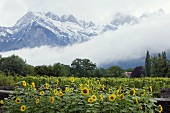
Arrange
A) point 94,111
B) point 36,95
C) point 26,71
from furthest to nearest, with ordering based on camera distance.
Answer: point 26,71, point 36,95, point 94,111

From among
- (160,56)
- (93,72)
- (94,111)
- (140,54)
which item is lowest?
(94,111)

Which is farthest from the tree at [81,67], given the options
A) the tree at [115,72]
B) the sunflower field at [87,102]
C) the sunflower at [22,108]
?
the sunflower at [22,108]

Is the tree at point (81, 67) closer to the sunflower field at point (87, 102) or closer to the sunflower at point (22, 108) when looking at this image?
the sunflower field at point (87, 102)

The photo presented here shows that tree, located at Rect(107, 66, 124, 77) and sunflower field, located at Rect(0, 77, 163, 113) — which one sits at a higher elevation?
tree, located at Rect(107, 66, 124, 77)

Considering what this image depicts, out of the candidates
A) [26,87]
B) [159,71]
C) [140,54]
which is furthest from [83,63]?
[140,54]

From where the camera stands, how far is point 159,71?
45781 mm

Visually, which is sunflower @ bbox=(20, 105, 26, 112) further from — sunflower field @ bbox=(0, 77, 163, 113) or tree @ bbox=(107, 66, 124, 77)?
tree @ bbox=(107, 66, 124, 77)

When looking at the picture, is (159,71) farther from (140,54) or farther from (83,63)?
(140,54)

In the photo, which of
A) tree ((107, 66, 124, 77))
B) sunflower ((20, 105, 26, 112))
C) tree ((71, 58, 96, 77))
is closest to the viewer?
sunflower ((20, 105, 26, 112))

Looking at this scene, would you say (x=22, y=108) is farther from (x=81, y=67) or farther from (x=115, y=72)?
(x=115, y=72)

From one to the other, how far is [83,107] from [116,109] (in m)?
0.37

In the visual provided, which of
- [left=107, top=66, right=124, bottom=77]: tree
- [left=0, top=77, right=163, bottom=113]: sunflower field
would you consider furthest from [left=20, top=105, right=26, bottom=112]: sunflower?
[left=107, top=66, right=124, bottom=77]: tree

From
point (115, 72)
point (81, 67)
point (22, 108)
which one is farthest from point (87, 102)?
point (115, 72)

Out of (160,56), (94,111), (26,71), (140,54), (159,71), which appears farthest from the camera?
(140,54)
